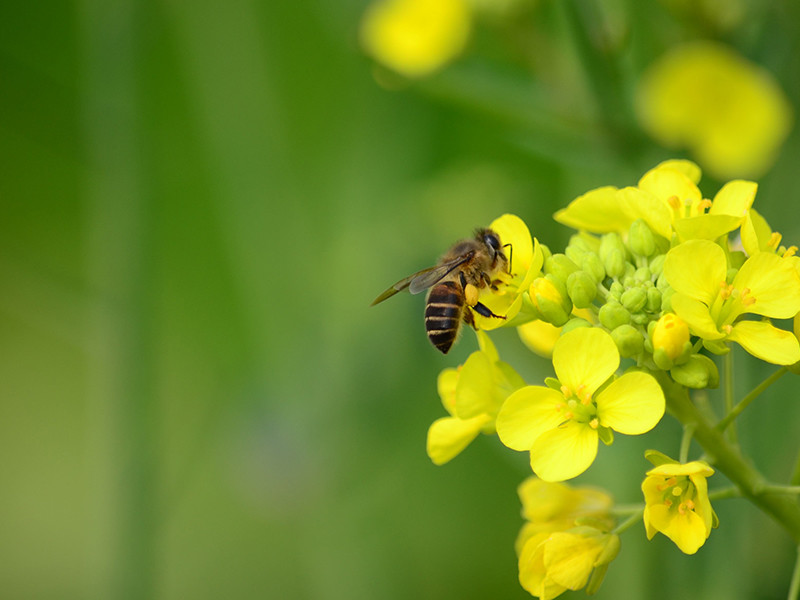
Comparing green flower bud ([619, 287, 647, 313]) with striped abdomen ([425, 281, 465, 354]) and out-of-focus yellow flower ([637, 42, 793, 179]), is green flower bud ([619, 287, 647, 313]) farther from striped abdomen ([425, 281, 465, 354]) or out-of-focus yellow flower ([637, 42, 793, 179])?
out-of-focus yellow flower ([637, 42, 793, 179])

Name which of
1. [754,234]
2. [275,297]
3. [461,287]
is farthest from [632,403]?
[275,297]

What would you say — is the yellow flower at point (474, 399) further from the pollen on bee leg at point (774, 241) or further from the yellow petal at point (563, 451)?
the pollen on bee leg at point (774, 241)

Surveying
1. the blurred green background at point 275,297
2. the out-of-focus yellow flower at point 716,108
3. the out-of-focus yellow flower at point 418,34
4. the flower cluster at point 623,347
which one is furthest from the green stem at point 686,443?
the out-of-focus yellow flower at point 418,34

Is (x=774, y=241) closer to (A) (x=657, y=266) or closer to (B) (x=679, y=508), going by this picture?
(A) (x=657, y=266)

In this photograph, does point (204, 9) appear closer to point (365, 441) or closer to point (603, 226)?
point (365, 441)

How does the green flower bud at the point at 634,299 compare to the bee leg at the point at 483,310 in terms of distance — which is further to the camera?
the bee leg at the point at 483,310

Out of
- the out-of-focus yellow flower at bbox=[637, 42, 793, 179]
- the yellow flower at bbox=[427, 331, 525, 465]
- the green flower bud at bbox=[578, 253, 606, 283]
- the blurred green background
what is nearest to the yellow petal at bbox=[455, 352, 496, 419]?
the yellow flower at bbox=[427, 331, 525, 465]
